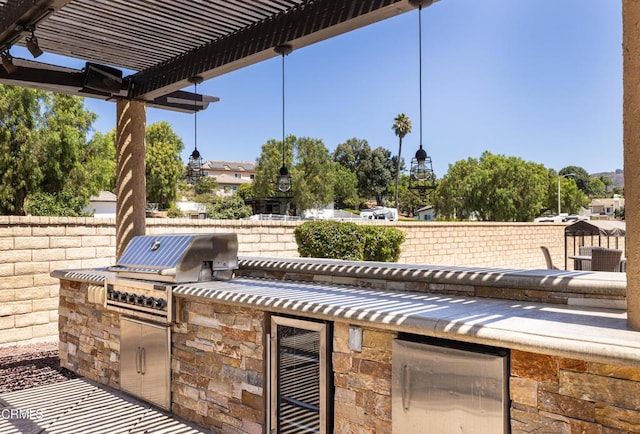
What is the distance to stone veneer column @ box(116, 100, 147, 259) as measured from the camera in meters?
5.79

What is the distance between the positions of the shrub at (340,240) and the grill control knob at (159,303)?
180 inches

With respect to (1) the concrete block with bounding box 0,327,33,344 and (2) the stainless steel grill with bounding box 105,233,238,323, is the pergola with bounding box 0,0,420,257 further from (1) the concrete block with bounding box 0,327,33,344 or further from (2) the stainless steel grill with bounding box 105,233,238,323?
(2) the stainless steel grill with bounding box 105,233,238,323

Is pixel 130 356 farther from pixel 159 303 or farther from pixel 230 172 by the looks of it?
pixel 230 172

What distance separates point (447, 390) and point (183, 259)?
228 centimetres

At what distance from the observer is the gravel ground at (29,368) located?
15.1ft

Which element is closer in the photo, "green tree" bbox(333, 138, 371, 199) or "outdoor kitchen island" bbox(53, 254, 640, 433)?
"outdoor kitchen island" bbox(53, 254, 640, 433)

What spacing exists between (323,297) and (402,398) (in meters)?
0.82

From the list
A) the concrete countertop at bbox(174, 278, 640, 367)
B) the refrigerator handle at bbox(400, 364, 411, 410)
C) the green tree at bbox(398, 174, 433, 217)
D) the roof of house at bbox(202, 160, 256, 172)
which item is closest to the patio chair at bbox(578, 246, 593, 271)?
the concrete countertop at bbox(174, 278, 640, 367)

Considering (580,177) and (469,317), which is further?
(580,177)

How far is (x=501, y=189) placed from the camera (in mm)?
31484

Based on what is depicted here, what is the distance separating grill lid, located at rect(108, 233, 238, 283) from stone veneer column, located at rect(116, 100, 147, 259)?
1.60 meters

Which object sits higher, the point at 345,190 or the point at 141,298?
the point at 345,190

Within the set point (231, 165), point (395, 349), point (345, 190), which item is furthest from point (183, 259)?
point (231, 165)

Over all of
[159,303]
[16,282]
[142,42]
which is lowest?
[16,282]
